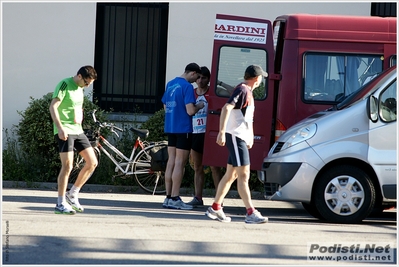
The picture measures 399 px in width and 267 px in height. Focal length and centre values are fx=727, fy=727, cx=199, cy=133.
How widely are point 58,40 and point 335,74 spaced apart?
220 inches

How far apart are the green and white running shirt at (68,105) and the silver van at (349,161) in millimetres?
2485

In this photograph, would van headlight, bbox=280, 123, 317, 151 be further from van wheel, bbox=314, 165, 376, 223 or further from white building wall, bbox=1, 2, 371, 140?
white building wall, bbox=1, 2, 371, 140

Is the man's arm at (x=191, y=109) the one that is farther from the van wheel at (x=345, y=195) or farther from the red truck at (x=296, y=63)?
the van wheel at (x=345, y=195)

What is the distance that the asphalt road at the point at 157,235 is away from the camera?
20.7 feet

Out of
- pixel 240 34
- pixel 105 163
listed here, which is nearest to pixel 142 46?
pixel 105 163

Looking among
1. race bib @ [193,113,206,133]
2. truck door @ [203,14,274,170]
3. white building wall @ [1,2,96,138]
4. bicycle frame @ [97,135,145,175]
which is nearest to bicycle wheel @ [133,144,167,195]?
bicycle frame @ [97,135,145,175]

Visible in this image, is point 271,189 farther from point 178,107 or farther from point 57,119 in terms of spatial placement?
point 57,119

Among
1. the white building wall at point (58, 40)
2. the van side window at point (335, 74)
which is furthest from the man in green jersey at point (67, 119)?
the white building wall at point (58, 40)

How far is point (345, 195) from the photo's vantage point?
27.8 feet

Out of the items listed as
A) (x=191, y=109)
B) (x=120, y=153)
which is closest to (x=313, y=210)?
(x=191, y=109)

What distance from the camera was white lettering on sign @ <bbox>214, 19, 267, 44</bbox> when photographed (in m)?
9.41

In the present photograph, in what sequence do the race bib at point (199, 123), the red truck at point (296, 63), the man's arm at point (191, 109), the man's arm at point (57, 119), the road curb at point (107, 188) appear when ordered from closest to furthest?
the man's arm at point (57, 119) → the man's arm at point (191, 109) → the red truck at point (296, 63) → the race bib at point (199, 123) → the road curb at point (107, 188)

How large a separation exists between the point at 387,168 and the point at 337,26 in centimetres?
213

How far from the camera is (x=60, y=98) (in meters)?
8.23
